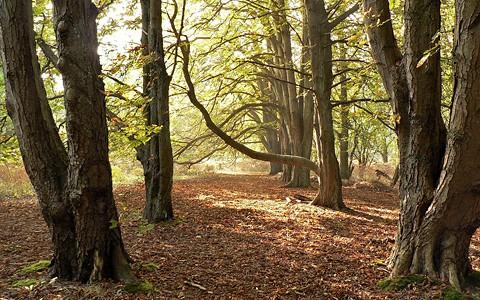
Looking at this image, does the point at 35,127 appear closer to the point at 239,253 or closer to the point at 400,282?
the point at 239,253

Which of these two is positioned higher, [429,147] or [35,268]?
[429,147]

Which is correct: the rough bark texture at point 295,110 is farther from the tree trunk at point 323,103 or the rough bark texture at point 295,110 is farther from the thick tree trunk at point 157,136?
the thick tree trunk at point 157,136

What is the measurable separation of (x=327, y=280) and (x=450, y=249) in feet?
5.02

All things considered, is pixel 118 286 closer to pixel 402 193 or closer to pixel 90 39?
pixel 90 39

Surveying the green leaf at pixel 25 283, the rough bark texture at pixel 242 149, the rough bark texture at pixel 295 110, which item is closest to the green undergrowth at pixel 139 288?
the green leaf at pixel 25 283

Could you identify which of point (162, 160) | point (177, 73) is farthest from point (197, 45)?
point (162, 160)

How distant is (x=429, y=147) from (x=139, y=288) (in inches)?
148

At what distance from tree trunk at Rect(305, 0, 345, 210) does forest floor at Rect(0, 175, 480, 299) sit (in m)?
0.62

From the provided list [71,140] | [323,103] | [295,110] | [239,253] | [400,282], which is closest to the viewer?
[71,140]

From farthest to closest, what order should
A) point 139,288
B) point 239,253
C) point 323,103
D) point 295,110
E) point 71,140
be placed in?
point 295,110
point 323,103
point 239,253
point 139,288
point 71,140

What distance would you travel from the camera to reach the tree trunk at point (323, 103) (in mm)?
9984

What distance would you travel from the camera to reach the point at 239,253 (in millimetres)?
6203

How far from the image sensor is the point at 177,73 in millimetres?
16312

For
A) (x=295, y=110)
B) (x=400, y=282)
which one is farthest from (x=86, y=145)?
(x=295, y=110)
